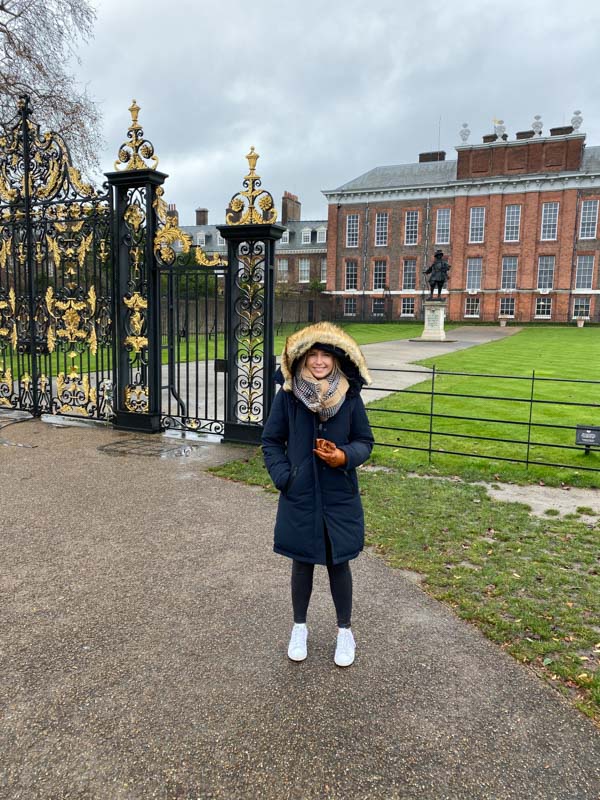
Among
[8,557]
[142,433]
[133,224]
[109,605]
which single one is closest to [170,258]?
[133,224]

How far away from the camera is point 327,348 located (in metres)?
3.21

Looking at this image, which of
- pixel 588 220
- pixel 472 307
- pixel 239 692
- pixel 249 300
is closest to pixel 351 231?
pixel 472 307

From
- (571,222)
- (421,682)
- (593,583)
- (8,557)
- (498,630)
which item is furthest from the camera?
A: (571,222)

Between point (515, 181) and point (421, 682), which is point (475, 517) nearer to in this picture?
point (421, 682)

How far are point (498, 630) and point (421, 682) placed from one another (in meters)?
0.75

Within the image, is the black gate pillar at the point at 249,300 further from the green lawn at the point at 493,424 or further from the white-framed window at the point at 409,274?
the white-framed window at the point at 409,274

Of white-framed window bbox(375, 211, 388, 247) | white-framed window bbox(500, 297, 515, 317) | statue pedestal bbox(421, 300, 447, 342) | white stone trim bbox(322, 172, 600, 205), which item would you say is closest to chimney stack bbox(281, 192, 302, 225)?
white stone trim bbox(322, 172, 600, 205)

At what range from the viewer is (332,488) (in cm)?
320

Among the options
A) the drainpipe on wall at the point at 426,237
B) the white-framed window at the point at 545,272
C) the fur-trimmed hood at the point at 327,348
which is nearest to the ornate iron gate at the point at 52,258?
the fur-trimmed hood at the point at 327,348

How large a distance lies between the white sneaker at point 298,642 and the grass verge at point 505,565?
3.60ft

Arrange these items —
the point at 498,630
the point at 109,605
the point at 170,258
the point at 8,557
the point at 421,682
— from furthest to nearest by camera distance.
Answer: the point at 170,258
the point at 8,557
the point at 109,605
the point at 498,630
the point at 421,682

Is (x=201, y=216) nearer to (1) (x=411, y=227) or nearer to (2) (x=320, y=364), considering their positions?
(1) (x=411, y=227)

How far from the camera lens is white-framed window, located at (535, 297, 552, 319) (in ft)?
163

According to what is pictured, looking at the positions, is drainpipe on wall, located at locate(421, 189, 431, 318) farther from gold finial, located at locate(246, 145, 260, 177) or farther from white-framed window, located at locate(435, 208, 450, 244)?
gold finial, located at locate(246, 145, 260, 177)
